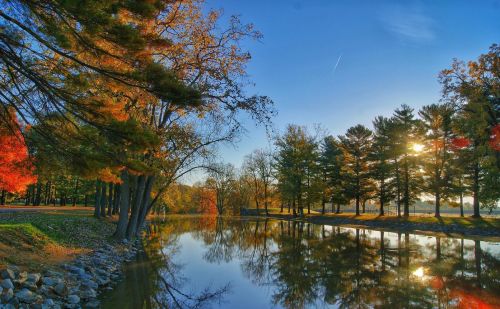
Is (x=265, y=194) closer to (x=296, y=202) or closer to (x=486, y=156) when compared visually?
(x=296, y=202)

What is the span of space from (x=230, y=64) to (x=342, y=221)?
1284 inches

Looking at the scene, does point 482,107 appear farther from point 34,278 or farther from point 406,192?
point 34,278

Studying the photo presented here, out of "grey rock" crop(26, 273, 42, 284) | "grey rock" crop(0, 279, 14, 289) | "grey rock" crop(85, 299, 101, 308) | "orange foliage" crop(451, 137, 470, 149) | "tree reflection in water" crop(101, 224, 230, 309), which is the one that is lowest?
"tree reflection in water" crop(101, 224, 230, 309)

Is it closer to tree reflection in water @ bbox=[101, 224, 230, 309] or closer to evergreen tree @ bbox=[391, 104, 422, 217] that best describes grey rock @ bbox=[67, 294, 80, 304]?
tree reflection in water @ bbox=[101, 224, 230, 309]

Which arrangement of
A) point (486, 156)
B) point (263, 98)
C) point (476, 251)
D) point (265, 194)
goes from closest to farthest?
point (263, 98) < point (476, 251) < point (486, 156) < point (265, 194)

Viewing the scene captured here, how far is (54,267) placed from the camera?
9844 mm

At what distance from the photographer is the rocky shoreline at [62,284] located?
6.97m

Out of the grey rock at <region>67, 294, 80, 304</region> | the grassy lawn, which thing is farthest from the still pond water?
the grassy lawn

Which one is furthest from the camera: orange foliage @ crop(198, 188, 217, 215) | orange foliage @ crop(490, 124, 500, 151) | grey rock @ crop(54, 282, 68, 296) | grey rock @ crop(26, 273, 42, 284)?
orange foliage @ crop(198, 188, 217, 215)

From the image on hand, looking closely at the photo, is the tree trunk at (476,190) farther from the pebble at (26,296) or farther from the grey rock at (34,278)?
the pebble at (26,296)

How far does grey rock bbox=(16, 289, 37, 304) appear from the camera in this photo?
6914mm

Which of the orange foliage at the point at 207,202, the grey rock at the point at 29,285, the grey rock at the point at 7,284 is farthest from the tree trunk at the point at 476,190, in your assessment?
the orange foliage at the point at 207,202

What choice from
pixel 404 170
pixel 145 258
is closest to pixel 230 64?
pixel 145 258

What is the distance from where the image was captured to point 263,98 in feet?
31.0
